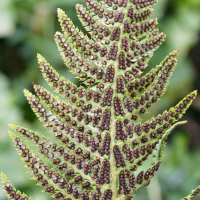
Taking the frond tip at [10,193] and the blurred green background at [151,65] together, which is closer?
the frond tip at [10,193]

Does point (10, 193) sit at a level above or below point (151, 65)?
below

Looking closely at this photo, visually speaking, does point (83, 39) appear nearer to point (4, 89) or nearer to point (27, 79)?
point (4, 89)

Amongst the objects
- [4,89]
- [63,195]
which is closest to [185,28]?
[4,89]

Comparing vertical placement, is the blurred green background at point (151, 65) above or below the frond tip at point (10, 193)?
above

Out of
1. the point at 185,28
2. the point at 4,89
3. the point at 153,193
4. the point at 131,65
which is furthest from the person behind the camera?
the point at 185,28

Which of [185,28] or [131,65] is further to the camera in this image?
[185,28]

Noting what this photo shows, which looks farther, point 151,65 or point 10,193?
point 151,65

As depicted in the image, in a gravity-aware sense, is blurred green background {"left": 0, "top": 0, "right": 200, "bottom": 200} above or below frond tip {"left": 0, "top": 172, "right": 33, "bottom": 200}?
above

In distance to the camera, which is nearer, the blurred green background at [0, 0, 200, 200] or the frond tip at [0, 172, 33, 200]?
the frond tip at [0, 172, 33, 200]
